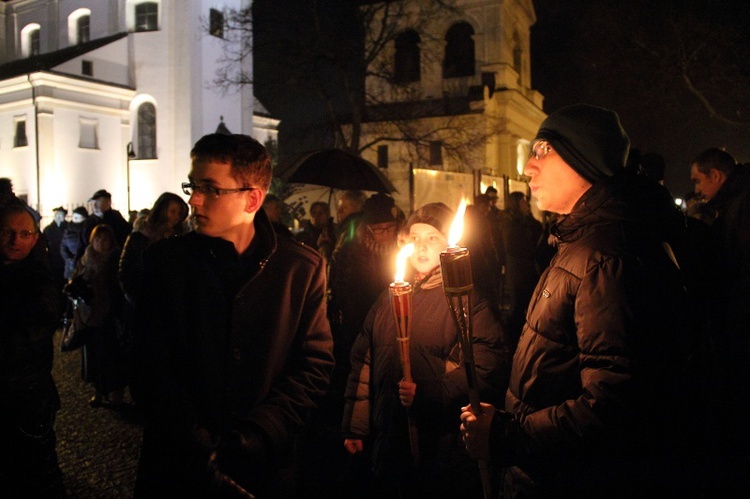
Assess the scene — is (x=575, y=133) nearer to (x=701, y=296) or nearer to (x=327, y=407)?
(x=701, y=296)

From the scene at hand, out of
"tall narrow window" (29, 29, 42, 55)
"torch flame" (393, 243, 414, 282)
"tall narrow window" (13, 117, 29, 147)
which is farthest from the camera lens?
"tall narrow window" (29, 29, 42, 55)

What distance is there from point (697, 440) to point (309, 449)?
12.4 feet

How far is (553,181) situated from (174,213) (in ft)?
14.9

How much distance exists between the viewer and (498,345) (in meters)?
3.27

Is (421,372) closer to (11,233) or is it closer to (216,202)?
(216,202)

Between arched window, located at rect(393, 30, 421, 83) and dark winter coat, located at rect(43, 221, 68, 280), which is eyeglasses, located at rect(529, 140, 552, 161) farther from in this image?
arched window, located at rect(393, 30, 421, 83)

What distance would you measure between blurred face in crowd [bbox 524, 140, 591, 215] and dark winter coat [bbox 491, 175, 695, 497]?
0.28 ft

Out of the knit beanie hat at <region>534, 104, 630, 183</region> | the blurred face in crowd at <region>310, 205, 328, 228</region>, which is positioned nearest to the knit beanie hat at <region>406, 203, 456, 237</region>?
the knit beanie hat at <region>534, 104, 630, 183</region>

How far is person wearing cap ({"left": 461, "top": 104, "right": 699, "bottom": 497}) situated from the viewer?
70.7 inches

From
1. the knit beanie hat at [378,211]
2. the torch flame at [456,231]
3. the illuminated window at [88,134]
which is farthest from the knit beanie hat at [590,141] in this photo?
the illuminated window at [88,134]

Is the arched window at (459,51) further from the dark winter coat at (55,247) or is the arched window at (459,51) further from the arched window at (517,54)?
the dark winter coat at (55,247)

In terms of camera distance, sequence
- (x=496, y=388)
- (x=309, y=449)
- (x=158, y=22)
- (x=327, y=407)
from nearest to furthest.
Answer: (x=496, y=388)
(x=309, y=449)
(x=327, y=407)
(x=158, y=22)

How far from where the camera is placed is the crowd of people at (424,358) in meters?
1.85

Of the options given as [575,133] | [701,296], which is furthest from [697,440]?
[701,296]
